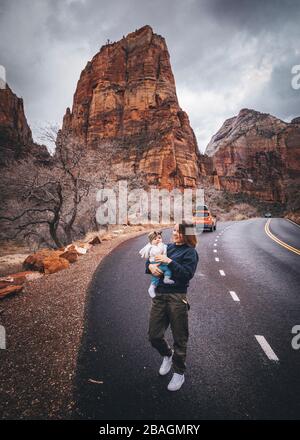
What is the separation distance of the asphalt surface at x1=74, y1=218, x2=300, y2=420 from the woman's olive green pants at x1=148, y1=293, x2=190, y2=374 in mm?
378

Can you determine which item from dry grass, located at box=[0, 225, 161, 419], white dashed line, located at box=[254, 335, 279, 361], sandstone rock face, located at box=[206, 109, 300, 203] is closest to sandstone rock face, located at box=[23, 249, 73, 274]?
dry grass, located at box=[0, 225, 161, 419]

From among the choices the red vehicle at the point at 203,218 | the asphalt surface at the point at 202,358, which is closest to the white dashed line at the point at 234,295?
the asphalt surface at the point at 202,358

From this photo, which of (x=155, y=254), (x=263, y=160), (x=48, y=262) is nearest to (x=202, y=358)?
(x=155, y=254)

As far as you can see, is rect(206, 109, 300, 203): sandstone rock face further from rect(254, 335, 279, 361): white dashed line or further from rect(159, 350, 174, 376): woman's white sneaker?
rect(159, 350, 174, 376): woman's white sneaker

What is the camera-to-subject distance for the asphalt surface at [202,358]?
7.82 feet

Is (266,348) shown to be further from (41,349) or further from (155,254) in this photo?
(41,349)

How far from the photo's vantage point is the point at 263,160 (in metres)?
120

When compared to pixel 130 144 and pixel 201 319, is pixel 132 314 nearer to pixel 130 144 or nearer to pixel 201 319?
pixel 201 319

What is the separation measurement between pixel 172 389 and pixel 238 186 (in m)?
111

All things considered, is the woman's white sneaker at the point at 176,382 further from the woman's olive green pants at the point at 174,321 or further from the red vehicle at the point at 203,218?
the red vehicle at the point at 203,218

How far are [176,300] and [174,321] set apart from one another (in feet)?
0.83

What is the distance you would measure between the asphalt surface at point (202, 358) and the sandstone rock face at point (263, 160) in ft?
343

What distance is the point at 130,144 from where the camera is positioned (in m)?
59.2
